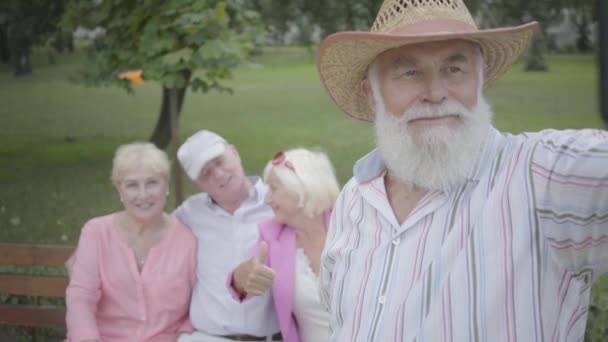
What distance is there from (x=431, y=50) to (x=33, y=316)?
3.37 meters

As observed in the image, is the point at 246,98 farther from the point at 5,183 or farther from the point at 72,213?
the point at 5,183

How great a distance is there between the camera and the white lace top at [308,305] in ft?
10.7

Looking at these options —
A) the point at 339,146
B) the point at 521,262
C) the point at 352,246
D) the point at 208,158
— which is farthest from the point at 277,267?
the point at 339,146

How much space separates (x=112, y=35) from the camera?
466 centimetres

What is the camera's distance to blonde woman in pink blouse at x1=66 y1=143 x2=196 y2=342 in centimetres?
357

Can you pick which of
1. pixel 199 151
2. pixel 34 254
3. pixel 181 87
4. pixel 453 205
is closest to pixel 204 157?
pixel 199 151

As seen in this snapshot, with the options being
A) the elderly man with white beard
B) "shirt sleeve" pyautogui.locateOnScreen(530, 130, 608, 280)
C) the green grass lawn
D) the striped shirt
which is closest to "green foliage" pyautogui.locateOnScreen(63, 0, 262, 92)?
the green grass lawn

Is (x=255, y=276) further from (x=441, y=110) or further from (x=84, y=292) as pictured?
(x=441, y=110)

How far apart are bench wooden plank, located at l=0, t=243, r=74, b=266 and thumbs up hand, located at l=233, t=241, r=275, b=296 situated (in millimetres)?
1481

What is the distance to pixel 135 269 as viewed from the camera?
3586 millimetres

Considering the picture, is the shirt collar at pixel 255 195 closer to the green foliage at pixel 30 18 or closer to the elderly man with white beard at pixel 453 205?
the elderly man with white beard at pixel 453 205

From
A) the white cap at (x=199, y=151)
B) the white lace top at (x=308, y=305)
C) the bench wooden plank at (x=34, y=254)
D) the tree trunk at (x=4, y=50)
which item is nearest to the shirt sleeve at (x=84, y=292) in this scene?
the white cap at (x=199, y=151)

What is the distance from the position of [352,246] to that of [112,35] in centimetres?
317

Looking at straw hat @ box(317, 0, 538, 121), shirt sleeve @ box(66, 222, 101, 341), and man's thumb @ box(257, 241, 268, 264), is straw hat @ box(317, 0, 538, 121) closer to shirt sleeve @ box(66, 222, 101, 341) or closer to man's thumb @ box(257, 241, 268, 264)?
man's thumb @ box(257, 241, 268, 264)
